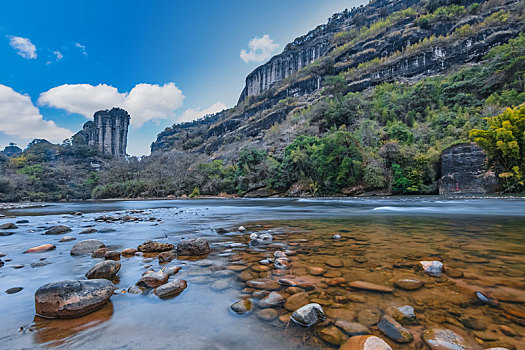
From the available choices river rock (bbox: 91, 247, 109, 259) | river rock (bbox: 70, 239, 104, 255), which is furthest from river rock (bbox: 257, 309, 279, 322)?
river rock (bbox: 70, 239, 104, 255)

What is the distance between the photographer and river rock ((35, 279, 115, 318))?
1741 mm

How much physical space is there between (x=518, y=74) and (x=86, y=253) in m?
49.0

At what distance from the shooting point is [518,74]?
30.2 m

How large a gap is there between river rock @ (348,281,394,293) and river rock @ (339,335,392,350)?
844mm

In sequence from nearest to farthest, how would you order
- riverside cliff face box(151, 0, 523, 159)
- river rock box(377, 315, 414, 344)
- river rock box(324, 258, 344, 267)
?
1. river rock box(377, 315, 414, 344)
2. river rock box(324, 258, 344, 267)
3. riverside cliff face box(151, 0, 523, 159)

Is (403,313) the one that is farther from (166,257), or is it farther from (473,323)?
(166,257)

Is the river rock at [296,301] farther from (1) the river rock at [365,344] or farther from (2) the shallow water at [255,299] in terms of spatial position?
(1) the river rock at [365,344]

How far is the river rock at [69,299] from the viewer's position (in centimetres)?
174

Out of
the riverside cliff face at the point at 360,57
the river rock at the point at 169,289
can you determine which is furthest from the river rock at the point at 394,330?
the riverside cliff face at the point at 360,57

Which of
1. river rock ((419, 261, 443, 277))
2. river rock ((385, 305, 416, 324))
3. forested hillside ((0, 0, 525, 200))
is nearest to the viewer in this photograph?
river rock ((385, 305, 416, 324))

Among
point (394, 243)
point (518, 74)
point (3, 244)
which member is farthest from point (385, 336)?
point (518, 74)

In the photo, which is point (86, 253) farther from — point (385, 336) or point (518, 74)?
point (518, 74)

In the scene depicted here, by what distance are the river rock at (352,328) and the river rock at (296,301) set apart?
359 mm

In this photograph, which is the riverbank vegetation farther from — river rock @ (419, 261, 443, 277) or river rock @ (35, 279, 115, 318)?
river rock @ (35, 279, 115, 318)
